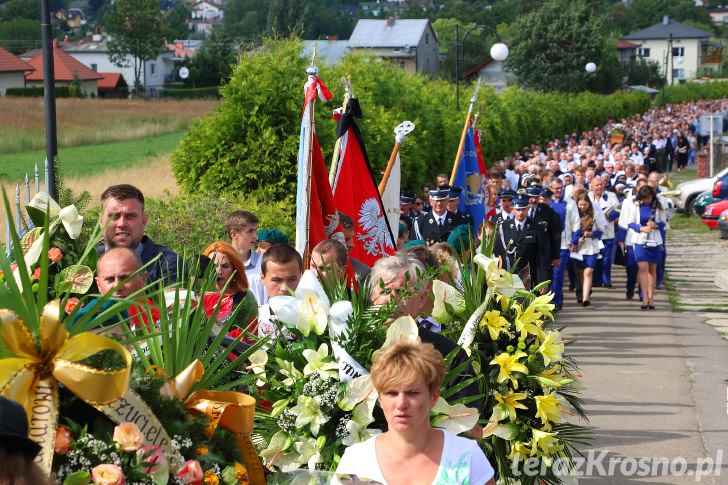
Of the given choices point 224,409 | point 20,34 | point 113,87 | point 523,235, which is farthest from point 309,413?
point 20,34

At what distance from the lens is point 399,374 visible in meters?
4.08

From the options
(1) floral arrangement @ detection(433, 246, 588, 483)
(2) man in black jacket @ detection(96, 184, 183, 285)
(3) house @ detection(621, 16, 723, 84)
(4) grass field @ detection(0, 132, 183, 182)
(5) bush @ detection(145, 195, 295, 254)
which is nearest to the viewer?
(1) floral arrangement @ detection(433, 246, 588, 483)

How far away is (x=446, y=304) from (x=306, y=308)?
97 centimetres

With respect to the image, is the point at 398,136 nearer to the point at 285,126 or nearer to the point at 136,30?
the point at 285,126

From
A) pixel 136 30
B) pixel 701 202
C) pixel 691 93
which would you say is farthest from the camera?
pixel 136 30

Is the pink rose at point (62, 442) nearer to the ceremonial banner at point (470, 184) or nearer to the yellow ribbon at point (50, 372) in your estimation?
the yellow ribbon at point (50, 372)

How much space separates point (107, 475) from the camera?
3.24 metres

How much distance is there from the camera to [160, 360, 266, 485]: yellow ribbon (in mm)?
3814

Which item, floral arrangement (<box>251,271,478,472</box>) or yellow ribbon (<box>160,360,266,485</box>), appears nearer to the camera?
yellow ribbon (<box>160,360,266,485</box>)

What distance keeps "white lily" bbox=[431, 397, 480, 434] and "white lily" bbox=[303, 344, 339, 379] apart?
448mm

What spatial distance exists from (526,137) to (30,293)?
33224 mm

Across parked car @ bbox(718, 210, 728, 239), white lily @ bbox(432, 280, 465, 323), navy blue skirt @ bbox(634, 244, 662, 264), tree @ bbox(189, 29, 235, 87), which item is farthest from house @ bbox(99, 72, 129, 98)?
white lily @ bbox(432, 280, 465, 323)

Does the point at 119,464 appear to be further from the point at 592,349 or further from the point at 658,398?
the point at 592,349

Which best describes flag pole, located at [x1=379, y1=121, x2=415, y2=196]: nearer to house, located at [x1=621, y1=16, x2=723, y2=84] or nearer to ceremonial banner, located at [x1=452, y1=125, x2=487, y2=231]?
ceremonial banner, located at [x1=452, y1=125, x2=487, y2=231]
